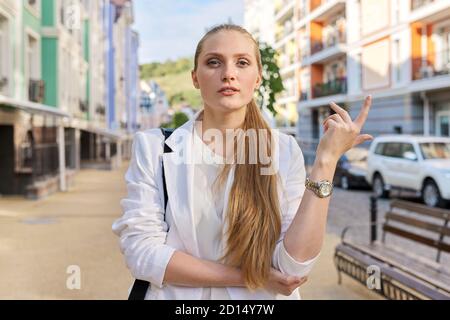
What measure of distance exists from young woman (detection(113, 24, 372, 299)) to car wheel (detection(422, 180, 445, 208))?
376 inches

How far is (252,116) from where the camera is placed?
4.23 feet

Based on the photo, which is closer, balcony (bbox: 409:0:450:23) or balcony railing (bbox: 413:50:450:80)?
balcony (bbox: 409:0:450:23)

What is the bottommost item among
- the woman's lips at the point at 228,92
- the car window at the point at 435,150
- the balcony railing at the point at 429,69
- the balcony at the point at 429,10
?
the car window at the point at 435,150

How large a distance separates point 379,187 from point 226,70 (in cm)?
1189

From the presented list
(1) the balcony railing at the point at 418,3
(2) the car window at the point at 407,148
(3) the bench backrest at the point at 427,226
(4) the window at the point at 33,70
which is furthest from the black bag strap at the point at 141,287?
(4) the window at the point at 33,70

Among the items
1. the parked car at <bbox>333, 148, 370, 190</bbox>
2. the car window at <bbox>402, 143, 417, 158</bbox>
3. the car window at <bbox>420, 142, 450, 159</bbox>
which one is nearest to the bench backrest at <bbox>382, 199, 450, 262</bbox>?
the car window at <bbox>420, 142, 450, 159</bbox>

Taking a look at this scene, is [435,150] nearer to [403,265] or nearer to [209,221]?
[403,265]

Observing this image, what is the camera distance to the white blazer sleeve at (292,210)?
3.77 feet

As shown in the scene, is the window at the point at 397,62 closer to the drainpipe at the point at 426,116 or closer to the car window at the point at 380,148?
the drainpipe at the point at 426,116

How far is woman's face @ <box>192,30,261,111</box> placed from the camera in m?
1.19

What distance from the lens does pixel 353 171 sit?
14.1 meters

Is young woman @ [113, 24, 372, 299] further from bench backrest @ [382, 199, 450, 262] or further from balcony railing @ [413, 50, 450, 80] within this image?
balcony railing @ [413, 50, 450, 80]

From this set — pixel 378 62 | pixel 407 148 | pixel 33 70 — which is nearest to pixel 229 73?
pixel 407 148
